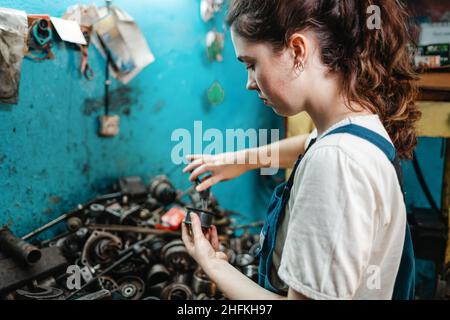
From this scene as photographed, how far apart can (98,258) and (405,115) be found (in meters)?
1.27

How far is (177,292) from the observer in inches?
57.1

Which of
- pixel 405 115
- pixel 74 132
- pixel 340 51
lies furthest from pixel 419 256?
pixel 74 132

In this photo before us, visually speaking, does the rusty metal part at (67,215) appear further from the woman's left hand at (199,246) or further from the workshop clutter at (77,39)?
the woman's left hand at (199,246)

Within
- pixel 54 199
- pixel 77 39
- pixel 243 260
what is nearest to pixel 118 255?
pixel 54 199

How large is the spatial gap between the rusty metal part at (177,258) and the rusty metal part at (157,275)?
0.13 ft

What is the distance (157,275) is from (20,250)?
21.0 inches

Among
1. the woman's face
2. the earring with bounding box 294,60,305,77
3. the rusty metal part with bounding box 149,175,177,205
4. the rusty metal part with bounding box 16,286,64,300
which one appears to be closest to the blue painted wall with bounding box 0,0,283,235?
the rusty metal part with bounding box 149,175,177,205

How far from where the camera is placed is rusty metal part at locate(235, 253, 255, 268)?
5.40ft

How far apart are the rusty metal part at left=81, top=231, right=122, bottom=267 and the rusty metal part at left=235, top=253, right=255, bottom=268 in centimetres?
56

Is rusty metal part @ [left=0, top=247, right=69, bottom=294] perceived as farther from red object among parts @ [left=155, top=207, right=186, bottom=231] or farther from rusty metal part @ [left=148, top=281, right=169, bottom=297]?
red object among parts @ [left=155, top=207, right=186, bottom=231]

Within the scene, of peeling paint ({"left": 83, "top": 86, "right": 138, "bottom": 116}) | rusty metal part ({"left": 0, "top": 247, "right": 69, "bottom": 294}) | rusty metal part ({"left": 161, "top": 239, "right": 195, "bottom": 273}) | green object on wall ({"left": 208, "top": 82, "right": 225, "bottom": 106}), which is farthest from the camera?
green object on wall ({"left": 208, "top": 82, "right": 225, "bottom": 106})

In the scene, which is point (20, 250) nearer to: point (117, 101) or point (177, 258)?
point (177, 258)

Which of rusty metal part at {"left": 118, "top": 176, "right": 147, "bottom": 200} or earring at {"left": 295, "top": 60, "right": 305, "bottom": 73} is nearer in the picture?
earring at {"left": 295, "top": 60, "right": 305, "bottom": 73}

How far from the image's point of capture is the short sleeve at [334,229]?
597 mm
